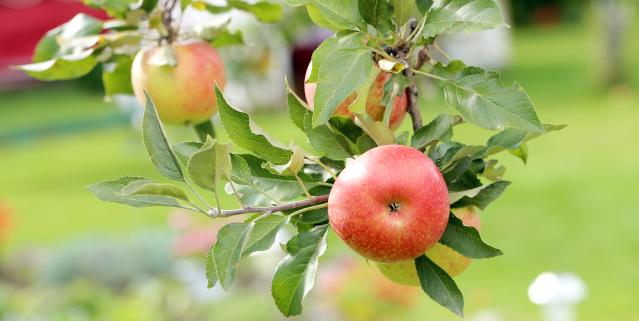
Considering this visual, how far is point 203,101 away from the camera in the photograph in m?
1.20

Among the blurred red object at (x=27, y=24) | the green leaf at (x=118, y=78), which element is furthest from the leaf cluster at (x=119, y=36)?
the blurred red object at (x=27, y=24)

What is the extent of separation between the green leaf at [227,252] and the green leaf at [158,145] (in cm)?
6

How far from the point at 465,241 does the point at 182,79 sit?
1.57 ft

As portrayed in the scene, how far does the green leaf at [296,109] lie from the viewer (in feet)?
2.90

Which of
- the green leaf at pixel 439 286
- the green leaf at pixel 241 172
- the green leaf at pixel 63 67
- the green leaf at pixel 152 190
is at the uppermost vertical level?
the green leaf at pixel 152 190

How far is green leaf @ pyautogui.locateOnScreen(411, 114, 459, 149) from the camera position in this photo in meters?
0.81

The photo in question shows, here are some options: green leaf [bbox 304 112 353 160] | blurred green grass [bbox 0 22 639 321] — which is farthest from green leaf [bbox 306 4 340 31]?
blurred green grass [bbox 0 22 639 321]

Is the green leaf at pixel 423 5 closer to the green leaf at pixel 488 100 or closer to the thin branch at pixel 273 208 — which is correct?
the green leaf at pixel 488 100

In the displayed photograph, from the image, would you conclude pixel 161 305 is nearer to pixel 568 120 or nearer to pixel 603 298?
pixel 603 298

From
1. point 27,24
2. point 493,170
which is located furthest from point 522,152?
point 27,24

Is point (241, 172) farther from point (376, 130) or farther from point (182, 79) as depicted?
A: point (182, 79)

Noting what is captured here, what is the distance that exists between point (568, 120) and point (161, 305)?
4657 mm

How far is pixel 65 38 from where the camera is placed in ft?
3.73

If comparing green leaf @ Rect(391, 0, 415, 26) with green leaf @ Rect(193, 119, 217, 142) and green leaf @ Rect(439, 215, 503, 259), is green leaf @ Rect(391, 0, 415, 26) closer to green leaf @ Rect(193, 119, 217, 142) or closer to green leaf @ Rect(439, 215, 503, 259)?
green leaf @ Rect(439, 215, 503, 259)
